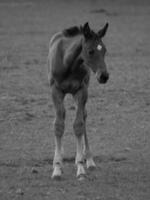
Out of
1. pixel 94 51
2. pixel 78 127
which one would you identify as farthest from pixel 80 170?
pixel 94 51

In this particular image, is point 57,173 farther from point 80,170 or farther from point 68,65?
point 68,65

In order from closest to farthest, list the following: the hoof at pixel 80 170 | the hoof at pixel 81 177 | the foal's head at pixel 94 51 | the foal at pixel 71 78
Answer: the foal's head at pixel 94 51
the hoof at pixel 81 177
the hoof at pixel 80 170
the foal at pixel 71 78

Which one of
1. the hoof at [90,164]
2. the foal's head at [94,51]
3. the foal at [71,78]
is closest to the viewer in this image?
the foal's head at [94,51]

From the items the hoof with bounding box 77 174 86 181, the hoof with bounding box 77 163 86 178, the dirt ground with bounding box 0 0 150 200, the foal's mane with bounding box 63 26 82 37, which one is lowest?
the dirt ground with bounding box 0 0 150 200

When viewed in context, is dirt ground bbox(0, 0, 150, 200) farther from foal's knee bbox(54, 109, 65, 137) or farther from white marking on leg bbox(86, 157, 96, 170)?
foal's knee bbox(54, 109, 65, 137)

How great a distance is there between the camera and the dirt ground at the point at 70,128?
7320mm

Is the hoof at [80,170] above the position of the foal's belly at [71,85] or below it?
below

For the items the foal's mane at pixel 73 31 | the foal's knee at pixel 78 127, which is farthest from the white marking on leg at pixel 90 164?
the foal's mane at pixel 73 31

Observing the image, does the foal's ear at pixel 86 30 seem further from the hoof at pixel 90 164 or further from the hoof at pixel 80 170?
the hoof at pixel 90 164

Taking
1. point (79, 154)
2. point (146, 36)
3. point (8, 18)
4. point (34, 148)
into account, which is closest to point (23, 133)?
point (34, 148)

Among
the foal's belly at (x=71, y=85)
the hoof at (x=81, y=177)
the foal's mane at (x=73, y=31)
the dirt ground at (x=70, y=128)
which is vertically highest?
the foal's mane at (x=73, y=31)

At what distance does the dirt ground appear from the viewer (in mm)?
7320

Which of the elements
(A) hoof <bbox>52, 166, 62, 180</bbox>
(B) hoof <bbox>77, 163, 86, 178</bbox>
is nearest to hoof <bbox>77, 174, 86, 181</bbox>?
(B) hoof <bbox>77, 163, 86, 178</bbox>

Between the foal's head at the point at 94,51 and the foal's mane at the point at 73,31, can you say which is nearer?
the foal's head at the point at 94,51
